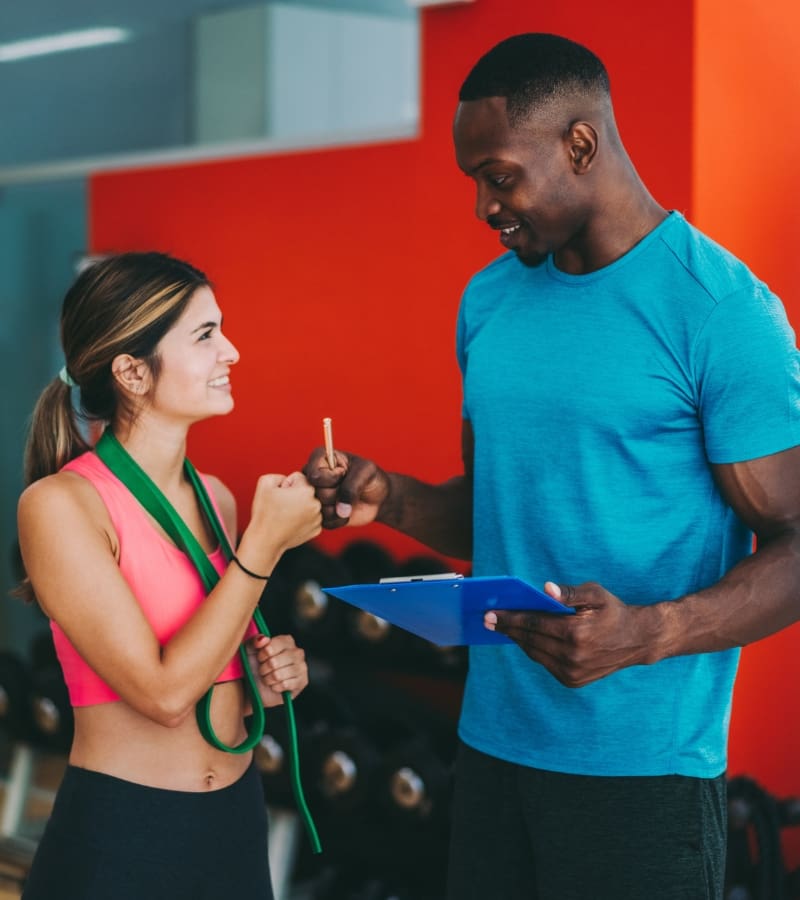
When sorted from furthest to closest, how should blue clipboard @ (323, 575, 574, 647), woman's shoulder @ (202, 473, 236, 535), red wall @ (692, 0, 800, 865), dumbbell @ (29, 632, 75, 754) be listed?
dumbbell @ (29, 632, 75, 754) → red wall @ (692, 0, 800, 865) → woman's shoulder @ (202, 473, 236, 535) → blue clipboard @ (323, 575, 574, 647)

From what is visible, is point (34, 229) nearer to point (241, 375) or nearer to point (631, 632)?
point (241, 375)

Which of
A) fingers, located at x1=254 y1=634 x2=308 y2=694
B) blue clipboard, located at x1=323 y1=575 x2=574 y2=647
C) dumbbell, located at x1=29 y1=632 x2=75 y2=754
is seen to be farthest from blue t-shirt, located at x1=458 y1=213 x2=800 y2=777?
dumbbell, located at x1=29 y1=632 x2=75 y2=754

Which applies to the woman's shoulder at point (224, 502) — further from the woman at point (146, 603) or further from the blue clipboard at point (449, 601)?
the blue clipboard at point (449, 601)

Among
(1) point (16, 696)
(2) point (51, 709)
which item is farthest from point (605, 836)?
(1) point (16, 696)

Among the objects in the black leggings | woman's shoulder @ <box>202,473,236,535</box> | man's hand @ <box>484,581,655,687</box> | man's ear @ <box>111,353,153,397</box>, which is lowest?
the black leggings

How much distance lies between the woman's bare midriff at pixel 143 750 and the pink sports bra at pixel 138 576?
0.03 m

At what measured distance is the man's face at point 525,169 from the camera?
1.30 meters

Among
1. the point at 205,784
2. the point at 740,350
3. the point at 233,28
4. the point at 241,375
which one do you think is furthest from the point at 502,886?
the point at 233,28

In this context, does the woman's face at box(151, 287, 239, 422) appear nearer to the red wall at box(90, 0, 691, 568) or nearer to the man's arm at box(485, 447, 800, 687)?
the man's arm at box(485, 447, 800, 687)

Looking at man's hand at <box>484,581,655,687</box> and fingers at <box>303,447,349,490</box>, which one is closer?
man's hand at <box>484,581,655,687</box>

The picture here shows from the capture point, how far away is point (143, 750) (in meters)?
1.38

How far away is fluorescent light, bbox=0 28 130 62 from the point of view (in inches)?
250

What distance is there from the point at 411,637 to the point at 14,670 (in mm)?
1134

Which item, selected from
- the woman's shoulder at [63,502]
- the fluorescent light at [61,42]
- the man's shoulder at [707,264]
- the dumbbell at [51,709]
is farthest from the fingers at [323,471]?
the fluorescent light at [61,42]
